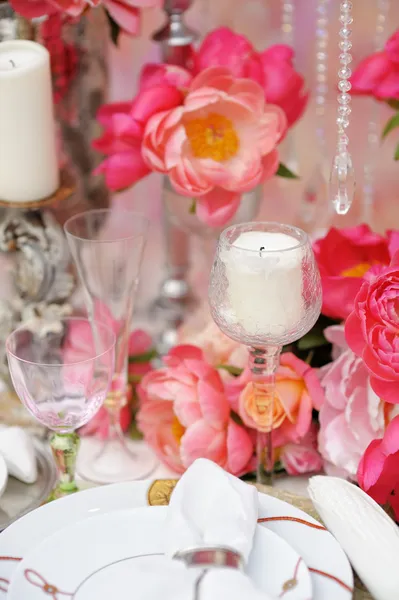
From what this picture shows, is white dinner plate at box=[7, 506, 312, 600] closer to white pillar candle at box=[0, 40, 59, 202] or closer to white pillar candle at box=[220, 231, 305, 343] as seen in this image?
white pillar candle at box=[220, 231, 305, 343]

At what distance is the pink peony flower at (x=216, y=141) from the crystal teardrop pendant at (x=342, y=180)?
97 millimetres

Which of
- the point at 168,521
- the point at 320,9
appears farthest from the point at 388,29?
the point at 168,521

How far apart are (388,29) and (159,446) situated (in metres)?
0.56

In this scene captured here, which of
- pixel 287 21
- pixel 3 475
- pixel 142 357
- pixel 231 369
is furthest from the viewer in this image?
pixel 287 21

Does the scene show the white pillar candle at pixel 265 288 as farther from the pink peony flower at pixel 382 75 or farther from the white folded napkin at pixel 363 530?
the pink peony flower at pixel 382 75

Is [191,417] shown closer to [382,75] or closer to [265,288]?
[265,288]

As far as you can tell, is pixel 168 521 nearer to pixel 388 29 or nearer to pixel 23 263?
pixel 23 263

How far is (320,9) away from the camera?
33.8 inches

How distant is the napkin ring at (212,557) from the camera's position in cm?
45

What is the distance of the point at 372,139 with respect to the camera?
974 millimetres

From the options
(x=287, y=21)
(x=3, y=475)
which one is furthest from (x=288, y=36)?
(x=3, y=475)

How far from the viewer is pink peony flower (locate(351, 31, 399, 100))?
700 mm

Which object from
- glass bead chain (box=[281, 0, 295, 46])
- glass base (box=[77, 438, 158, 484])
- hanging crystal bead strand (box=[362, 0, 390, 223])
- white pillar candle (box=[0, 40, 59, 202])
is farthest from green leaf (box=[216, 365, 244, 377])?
glass bead chain (box=[281, 0, 295, 46])

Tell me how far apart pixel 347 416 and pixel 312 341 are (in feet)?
0.28
